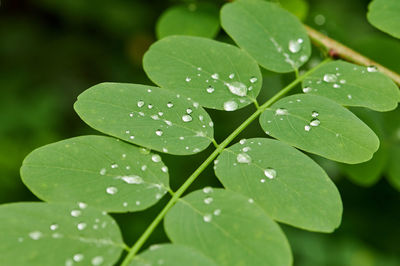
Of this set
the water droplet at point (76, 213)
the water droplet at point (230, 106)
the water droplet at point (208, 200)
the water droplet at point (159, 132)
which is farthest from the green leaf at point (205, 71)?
the water droplet at point (76, 213)

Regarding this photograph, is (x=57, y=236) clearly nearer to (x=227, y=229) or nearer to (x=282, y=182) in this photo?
(x=227, y=229)

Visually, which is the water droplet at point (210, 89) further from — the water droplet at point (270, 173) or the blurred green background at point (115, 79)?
the blurred green background at point (115, 79)

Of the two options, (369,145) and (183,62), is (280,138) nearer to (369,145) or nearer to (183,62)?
(369,145)

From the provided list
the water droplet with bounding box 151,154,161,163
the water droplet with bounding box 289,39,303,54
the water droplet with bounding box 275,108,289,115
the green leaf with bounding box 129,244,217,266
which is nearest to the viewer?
the green leaf with bounding box 129,244,217,266

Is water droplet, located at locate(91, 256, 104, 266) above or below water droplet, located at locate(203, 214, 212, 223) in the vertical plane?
above

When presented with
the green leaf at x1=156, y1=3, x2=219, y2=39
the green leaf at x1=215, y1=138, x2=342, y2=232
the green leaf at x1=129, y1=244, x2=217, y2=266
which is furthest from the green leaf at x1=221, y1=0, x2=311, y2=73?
the green leaf at x1=129, y1=244, x2=217, y2=266

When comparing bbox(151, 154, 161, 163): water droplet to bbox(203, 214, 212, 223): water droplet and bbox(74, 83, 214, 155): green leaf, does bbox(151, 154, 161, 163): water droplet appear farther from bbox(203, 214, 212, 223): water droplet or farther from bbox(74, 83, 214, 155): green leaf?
bbox(203, 214, 212, 223): water droplet
